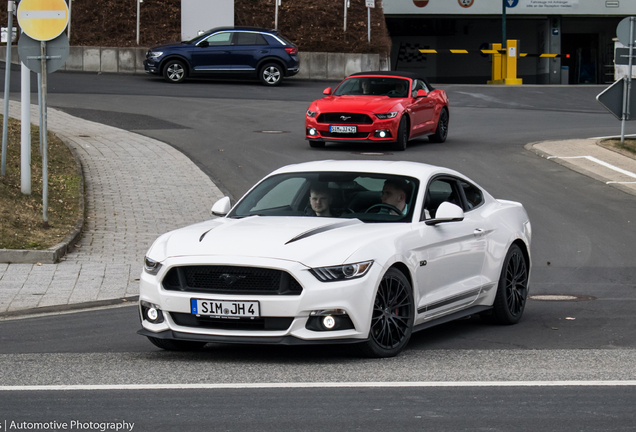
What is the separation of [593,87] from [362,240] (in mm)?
33396

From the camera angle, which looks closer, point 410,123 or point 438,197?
point 438,197

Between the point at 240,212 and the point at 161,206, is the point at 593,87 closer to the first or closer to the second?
the point at 161,206

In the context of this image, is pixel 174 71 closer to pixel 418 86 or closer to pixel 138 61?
pixel 138 61

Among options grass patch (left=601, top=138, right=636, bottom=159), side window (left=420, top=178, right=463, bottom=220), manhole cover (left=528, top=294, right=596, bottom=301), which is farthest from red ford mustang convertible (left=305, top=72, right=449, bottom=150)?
side window (left=420, top=178, right=463, bottom=220)

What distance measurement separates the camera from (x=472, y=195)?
8.68 m

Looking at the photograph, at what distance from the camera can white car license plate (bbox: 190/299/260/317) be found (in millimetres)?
6492

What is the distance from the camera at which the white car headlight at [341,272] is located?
6.47 meters

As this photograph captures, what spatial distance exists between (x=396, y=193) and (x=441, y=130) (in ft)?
51.0

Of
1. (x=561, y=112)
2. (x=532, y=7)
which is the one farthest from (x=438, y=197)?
(x=532, y=7)

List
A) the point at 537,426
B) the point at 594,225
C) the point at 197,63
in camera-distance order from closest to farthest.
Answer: the point at 537,426, the point at 594,225, the point at 197,63

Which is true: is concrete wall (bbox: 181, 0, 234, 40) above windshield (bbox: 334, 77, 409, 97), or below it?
above

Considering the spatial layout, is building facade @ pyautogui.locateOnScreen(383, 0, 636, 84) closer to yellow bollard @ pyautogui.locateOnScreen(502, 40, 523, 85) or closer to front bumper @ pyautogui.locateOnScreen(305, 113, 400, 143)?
yellow bollard @ pyautogui.locateOnScreen(502, 40, 523, 85)

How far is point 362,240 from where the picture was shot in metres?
6.74

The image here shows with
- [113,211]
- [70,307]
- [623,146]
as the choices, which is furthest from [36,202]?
[623,146]
